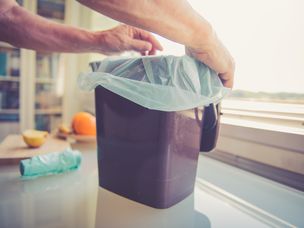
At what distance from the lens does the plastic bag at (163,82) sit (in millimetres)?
333

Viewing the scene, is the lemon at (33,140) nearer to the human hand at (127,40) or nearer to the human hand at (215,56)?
the human hand at (127,40)

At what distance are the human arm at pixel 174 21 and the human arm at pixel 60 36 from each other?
188 mm

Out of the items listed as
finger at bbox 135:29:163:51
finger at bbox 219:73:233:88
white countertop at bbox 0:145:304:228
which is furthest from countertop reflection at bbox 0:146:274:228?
finger at bbox 135:29:163:51

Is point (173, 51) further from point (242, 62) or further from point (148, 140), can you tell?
point (148, 140)

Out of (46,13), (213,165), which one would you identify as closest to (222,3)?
(213,165)

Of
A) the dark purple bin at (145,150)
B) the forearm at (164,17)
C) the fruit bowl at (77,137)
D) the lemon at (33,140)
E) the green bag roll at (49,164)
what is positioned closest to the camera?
the forearm at (164,17)

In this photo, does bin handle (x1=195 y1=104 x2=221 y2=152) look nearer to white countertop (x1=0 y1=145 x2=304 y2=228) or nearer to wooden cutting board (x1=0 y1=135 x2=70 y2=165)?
white countertop (x1=0 y1=145 x2=304 y2=228)

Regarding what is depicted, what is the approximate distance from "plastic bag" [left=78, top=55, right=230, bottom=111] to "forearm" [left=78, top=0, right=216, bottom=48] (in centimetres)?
3

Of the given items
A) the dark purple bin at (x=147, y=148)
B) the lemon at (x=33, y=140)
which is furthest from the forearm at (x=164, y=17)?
the lemon at (x=33, y=140)

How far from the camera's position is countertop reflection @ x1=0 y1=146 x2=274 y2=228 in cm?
35

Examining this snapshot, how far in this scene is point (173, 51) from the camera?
0.90 m

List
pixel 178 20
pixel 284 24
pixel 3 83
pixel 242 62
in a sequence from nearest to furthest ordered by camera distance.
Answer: pixel 178 20, pixel 284 24, pixel 242 62, pixel 3 83

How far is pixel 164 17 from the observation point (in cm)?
29

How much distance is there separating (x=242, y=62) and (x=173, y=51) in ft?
0.91
